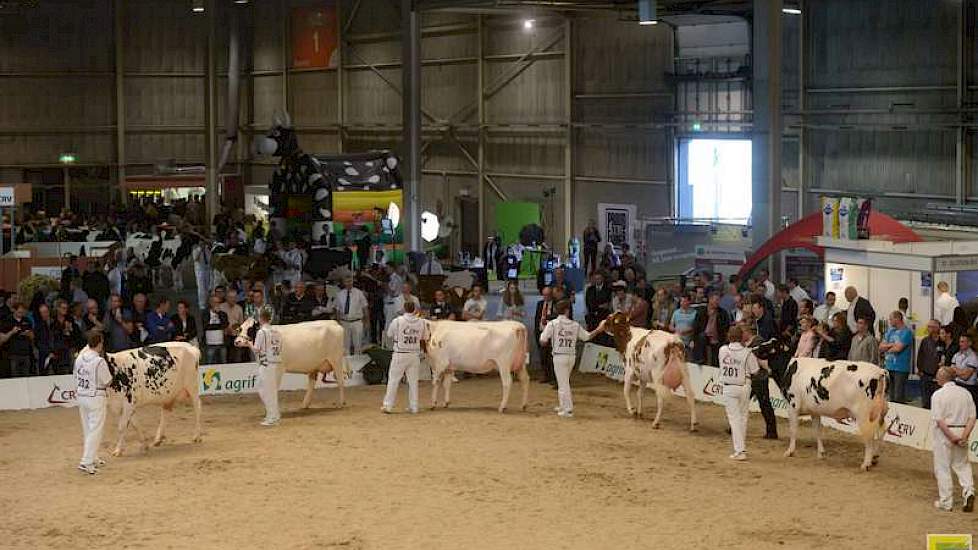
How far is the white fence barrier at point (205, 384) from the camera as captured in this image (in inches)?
785

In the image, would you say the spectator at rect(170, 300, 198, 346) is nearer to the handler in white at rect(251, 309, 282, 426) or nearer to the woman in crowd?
the handler in white at rect(251, 309, 282, 426)

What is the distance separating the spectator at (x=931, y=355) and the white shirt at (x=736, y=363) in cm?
263

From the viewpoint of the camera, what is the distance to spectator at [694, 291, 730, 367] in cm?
2044

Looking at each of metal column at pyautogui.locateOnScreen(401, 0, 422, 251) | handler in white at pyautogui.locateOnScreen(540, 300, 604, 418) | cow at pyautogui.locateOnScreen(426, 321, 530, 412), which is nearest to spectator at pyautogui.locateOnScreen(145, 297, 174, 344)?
cow at pyautogui.locateOnScreen(426, 321, 530, 412)

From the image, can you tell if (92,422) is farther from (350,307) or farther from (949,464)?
(949,464)

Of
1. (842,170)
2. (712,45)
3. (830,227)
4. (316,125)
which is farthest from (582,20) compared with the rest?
(830,227)

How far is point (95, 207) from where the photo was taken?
49.2m

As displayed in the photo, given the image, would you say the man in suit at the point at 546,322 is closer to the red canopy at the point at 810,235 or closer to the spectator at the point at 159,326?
the red canopy at the point at 810,235

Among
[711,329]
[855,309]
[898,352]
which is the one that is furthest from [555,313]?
[898,352]

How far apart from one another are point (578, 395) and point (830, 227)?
4446mm

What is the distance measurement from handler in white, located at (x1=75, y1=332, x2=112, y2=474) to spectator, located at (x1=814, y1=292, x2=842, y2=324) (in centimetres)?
961

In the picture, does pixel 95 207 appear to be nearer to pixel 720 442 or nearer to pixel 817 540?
pixel 720 442

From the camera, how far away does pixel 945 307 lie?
1900 centimetres

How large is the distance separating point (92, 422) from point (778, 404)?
890cm
